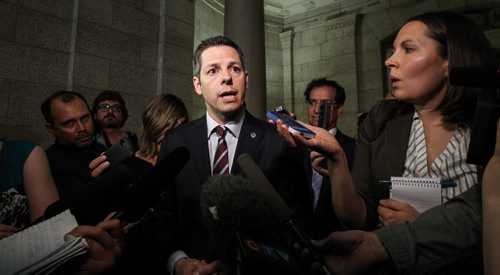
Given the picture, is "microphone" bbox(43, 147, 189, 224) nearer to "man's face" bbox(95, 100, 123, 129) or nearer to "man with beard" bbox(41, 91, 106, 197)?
"man with beard" bbox(41, 91, 106, 197)

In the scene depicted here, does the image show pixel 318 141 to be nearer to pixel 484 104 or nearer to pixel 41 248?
pixel 484 104

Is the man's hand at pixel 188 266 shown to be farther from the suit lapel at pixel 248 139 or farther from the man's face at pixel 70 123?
the man's face at pixel 70 123

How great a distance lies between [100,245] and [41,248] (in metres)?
0.19

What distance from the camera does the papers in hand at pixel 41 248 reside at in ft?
2.51

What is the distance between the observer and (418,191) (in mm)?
1265

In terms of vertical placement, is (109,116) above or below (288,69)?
below

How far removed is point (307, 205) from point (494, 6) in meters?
7.67

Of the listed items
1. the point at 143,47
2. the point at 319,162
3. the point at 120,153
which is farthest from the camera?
the point at 143,47

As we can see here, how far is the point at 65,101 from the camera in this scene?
2.58 m

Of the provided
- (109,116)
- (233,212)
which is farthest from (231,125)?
(109,116)

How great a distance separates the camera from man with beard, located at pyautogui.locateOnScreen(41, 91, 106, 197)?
2447 millimetres

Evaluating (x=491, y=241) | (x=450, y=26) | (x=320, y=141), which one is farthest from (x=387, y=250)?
(x=450, y=26)

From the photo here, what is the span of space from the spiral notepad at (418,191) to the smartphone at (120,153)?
1249 millimetres

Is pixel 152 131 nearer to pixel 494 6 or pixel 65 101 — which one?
pixel 65 101
